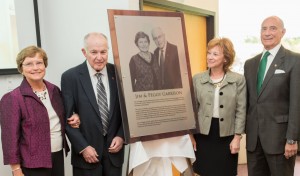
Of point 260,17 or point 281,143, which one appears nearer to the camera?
point 281,143

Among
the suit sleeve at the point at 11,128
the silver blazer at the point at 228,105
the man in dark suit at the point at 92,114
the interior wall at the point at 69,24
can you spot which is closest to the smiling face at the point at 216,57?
the silver blazer at the point at 228,105

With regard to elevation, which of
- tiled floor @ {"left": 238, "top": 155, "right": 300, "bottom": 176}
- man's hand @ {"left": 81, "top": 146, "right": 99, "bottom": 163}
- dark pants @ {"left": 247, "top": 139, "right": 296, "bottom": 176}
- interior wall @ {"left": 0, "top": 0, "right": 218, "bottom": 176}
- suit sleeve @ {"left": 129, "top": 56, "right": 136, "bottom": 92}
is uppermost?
interior wall @ {"left": 0, "top": 0, "right": 218, "bottom": 176}

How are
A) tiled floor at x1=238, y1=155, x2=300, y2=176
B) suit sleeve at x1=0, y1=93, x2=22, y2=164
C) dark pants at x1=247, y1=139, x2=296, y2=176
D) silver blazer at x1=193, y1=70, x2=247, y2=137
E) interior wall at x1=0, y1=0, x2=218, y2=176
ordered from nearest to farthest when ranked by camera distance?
1. suit sleeve at x1=0, y1=93, x2=22, y2=164
2. silver blazer at x1=193, y1=70, x2=247, y2=137
3. dark pants at x1=247, y1=139, x2=296, y2=176
4. interior wall at x1=0, y1=0, x2=218, y2=176
5. tiled floor at x1=238, y1=155, x2=300, y2=176

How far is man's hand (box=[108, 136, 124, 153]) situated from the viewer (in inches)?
71.9

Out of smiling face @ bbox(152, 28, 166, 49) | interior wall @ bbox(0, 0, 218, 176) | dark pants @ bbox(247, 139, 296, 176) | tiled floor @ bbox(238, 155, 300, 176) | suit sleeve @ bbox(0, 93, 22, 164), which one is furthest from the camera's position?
tiled floor @ bbox(238, 155, 300, 176)

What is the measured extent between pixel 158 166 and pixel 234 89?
75 cm

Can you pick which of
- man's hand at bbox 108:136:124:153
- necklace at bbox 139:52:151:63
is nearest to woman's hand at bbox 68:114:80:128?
man's hand at bbox 108:136:124:153

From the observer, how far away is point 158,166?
1973 millimetres

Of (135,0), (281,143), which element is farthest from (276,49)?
(135,0)

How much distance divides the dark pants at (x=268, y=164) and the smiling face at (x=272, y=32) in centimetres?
73

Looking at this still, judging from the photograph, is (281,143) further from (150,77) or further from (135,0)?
(135,0)

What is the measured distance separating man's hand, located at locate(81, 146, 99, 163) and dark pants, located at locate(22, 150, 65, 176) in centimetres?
18

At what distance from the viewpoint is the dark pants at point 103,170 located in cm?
181

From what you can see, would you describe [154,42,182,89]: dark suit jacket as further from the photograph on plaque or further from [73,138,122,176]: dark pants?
[73,138,122,176]: dark pants
